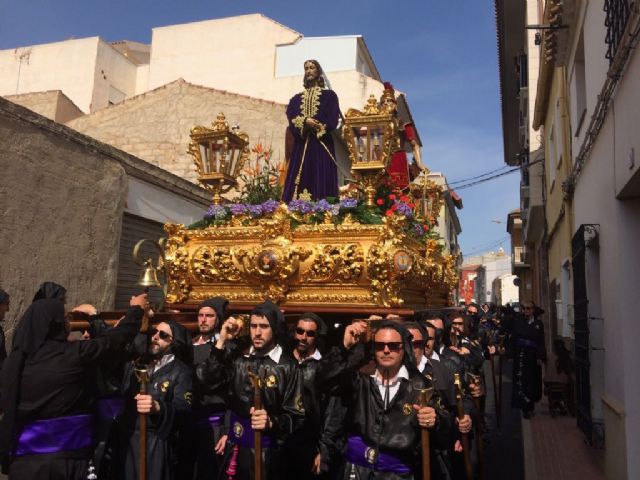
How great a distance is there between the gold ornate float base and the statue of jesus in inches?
36.8

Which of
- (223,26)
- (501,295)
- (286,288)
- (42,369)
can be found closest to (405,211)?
(286,288)

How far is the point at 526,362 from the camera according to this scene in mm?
8867

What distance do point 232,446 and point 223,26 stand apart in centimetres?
1666

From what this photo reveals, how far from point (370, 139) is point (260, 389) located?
263 centimetres

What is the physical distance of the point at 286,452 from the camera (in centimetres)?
374

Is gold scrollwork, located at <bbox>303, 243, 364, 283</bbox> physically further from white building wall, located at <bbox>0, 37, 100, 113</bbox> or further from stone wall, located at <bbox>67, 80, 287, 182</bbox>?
white building wall, located at <bbox>0, 37, 100, 113</bbox>

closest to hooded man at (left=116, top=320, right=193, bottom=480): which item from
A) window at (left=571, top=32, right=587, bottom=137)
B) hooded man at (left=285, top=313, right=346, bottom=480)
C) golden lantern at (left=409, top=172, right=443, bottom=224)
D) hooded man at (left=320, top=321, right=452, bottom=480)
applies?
hooded man at (left=285, top=313, right=346, bottom=480)

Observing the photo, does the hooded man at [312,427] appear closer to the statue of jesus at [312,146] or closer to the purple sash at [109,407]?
the purple sash at [109,407]

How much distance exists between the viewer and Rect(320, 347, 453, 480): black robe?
310 centimetres

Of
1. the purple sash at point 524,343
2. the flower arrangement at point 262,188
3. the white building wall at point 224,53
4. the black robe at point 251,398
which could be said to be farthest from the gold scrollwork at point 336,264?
the white building wall at point 224,53

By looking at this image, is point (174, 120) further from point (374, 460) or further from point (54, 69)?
point (374, 460)

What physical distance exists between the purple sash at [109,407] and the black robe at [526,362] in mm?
6572

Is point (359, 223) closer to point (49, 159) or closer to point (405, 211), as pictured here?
point (405, 211)

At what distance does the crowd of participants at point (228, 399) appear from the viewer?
316 cm
